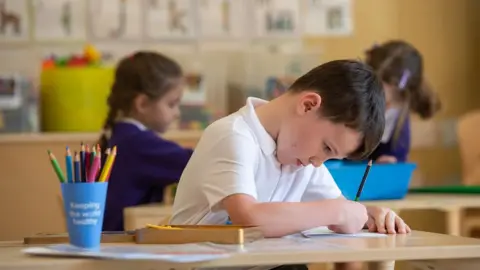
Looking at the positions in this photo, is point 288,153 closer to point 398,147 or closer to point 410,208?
point 410,208

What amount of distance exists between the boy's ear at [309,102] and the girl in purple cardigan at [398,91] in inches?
49.3

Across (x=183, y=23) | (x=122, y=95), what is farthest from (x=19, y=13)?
(x=122, y=95)

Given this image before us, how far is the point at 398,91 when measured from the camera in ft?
8.82

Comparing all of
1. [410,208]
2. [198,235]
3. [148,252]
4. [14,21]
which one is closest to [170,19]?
[14,21]

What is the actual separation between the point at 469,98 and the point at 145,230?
8.17ft

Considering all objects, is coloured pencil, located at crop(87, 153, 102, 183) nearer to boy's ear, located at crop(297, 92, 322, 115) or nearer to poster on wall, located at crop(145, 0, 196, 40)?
boy's ear, located at crop(297, 92, 322, 115)

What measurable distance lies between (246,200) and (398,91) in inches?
58.8

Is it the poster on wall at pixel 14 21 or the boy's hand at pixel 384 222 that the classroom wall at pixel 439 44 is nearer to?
the poster on wall at pixel 14 21

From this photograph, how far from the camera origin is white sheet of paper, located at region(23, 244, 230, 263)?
3.21ft

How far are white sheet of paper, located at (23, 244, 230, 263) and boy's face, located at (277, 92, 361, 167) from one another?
34cm

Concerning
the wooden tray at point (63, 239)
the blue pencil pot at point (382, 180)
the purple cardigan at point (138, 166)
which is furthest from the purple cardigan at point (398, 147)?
the wooden tray at point (63, 239)

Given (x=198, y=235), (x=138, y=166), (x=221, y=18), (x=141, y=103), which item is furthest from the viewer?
(x=221, y=18)

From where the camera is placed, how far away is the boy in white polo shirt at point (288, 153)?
130 centimetres

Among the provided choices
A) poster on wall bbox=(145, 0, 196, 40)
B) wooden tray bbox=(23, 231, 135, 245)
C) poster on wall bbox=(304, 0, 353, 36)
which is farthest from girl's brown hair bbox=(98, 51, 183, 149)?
wooden tray bbox=(23, 231, 135, 245)
